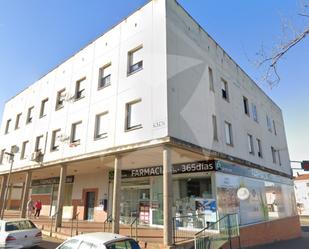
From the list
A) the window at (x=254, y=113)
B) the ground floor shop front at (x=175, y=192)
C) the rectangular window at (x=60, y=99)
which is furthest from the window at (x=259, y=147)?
the rectangular window at (x=60, y=99)

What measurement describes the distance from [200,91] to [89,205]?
1244 centimetres

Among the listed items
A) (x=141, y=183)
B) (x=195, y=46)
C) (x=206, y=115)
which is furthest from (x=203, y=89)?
(x=141, y=183)

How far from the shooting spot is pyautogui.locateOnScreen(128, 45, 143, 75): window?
44.3 feet

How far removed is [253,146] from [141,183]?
30.5ft

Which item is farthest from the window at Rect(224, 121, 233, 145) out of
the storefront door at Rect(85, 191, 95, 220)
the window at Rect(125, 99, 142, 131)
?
the storefront door at Rect(85, 191, 95, 220)

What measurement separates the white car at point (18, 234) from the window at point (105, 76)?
26.9ft

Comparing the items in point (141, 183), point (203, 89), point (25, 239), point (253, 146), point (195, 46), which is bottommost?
point (25, 239)

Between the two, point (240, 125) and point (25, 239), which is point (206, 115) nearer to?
point (240, 125)

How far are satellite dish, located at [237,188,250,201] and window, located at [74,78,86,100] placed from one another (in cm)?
1168

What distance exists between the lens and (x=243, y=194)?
1639 centimetres

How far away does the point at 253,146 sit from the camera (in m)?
20.0

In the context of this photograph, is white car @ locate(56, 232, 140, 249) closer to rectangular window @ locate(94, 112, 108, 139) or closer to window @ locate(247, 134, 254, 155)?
rectangular window @ locate(94, 112, 108, 139)

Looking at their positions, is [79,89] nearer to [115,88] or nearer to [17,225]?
[115,88]

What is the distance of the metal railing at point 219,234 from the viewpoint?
10.1 m
